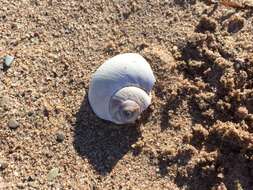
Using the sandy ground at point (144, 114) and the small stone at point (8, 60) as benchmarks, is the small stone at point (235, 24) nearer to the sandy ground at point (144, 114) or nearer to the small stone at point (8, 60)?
the sandy ground at point (144, 114)

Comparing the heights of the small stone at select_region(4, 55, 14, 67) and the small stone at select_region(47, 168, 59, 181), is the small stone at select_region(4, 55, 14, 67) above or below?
above

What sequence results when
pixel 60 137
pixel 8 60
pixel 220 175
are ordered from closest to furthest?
pixel 220 175 → pixel 60 137 → pixel 8 60

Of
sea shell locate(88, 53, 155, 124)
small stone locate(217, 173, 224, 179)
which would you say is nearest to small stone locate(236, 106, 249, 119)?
small stone locate(217, 173, 224, 179)

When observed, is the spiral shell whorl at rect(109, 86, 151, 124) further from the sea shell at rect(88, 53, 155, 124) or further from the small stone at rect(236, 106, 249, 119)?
the small stone at rect(236, 106, 249, 119)

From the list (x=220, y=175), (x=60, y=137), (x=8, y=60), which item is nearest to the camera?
(x=220, y=175)

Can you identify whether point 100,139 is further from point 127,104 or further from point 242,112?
point 242,112

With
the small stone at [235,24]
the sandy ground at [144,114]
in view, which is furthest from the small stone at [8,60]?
the small stone at [235,24]

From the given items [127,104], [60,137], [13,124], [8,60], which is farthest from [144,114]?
[8,60]

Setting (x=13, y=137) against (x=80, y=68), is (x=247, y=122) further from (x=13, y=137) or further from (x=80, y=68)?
(x=13, y=137)
